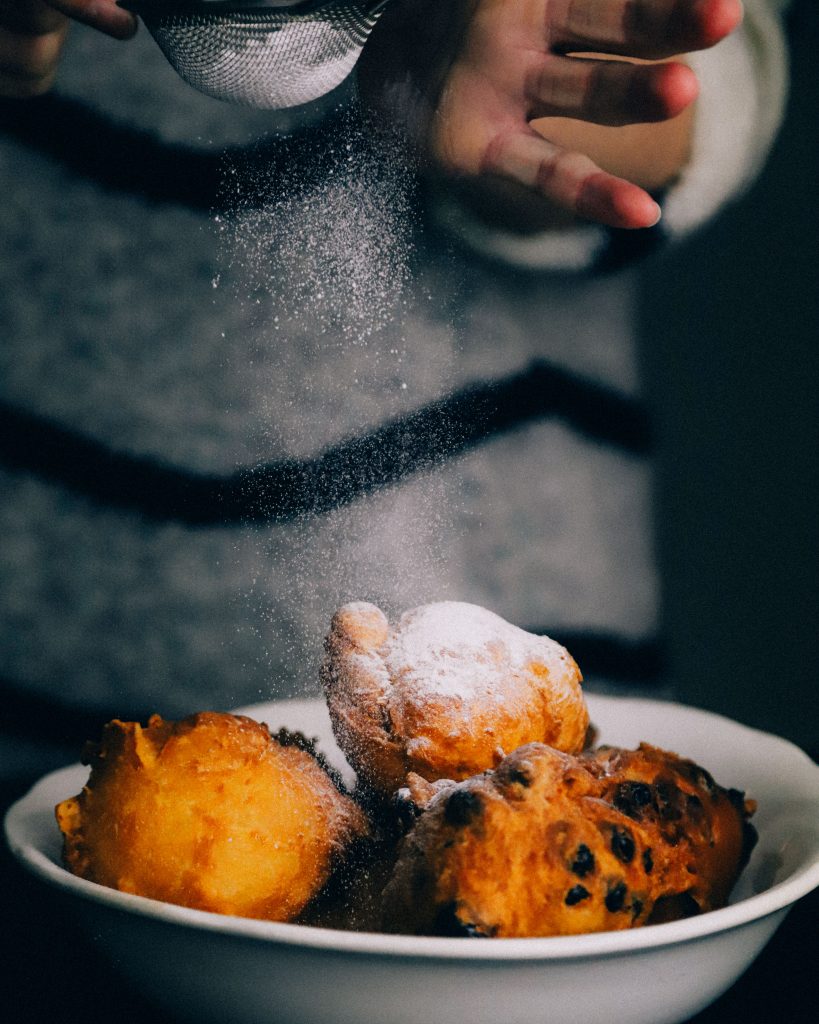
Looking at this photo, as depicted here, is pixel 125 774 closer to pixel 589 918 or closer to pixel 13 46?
pixel 589 918

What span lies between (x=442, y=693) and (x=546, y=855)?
103 millimetres

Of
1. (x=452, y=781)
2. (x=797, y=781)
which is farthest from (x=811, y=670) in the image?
(x=452, y=781)

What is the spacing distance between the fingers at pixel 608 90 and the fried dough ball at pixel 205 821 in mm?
351

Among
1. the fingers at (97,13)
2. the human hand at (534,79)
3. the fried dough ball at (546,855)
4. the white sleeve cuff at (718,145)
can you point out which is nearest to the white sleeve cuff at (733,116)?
the white sleeve cuff at (718,145)

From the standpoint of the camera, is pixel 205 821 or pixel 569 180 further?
pixel 569 180

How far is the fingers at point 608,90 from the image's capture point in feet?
1.50

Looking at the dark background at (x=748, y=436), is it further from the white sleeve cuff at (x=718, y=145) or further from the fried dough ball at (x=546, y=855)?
the fried dough ball at (x=546, y=855)

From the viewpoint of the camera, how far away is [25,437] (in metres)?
0.86

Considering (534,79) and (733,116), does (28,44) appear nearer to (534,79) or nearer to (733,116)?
(534,79)

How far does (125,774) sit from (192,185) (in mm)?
595

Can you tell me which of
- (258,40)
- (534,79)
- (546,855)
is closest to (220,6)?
(258,40)

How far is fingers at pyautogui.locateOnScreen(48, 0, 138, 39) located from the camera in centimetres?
57

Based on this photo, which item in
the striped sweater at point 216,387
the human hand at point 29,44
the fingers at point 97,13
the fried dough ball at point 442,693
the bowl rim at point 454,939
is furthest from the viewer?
the striped sweater at point 216,387

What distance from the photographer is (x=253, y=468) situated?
724 mm
